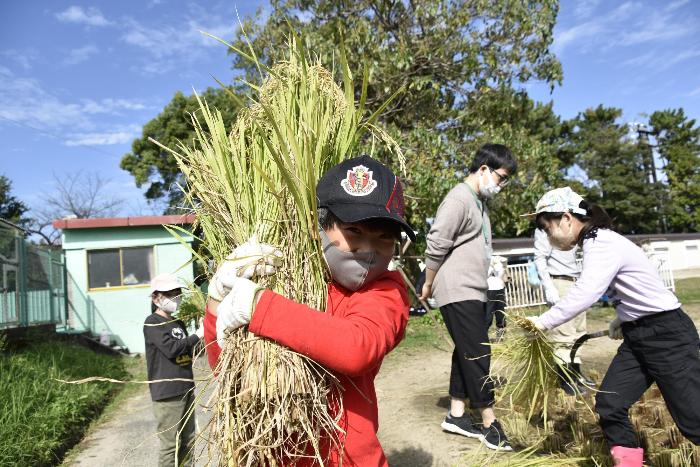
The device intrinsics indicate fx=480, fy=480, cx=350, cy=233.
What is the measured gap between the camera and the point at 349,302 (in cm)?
142

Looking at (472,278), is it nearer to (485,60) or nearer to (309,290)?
(309,290)

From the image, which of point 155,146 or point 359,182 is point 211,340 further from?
point 155,146

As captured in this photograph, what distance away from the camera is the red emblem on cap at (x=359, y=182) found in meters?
1.35

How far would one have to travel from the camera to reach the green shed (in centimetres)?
1056

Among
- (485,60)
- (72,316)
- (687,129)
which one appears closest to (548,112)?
(687,129)

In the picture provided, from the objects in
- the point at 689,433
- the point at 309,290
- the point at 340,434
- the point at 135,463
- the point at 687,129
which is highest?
the point at 687,129

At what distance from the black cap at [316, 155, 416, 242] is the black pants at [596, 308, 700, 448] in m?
1.87

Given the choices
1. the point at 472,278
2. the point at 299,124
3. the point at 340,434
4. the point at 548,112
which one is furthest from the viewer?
the point at 548,112

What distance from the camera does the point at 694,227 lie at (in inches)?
1361

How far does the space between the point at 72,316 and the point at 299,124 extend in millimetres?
10942

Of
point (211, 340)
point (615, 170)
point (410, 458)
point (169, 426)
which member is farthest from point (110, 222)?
point (615, 170)

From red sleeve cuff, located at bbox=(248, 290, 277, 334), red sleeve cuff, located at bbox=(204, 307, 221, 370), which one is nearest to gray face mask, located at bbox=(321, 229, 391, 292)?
red sleeve cuff, located at bbox=(248, 290, 277, 334)

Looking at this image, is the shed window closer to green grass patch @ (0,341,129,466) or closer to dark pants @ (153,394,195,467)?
green grass patch @ (0,341,129,466)

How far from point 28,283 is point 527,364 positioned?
8463mm
